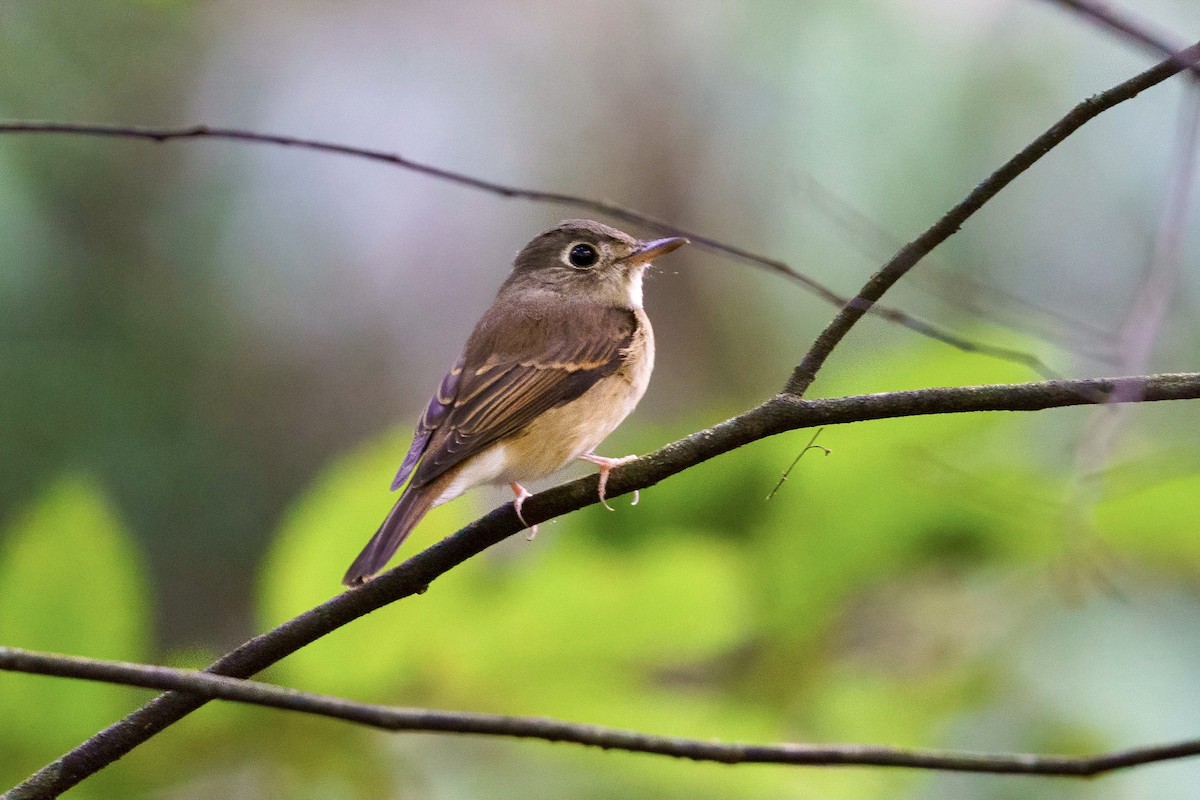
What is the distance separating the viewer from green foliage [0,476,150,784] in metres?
1.73

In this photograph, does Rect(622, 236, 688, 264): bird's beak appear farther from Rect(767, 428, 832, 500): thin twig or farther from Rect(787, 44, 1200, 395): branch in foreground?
Rect(787, 44, 1200, 395): branch in foreground

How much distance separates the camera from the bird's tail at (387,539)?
1.80 meters

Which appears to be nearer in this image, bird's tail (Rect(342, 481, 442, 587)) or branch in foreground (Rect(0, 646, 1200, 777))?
branch in foreground (Rect(0, 646, 1200, 777))

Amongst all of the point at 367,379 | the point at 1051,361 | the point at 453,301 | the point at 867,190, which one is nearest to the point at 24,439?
the point at 367,379

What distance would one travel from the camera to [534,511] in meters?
1.76

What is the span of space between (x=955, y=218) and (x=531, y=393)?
146 cm

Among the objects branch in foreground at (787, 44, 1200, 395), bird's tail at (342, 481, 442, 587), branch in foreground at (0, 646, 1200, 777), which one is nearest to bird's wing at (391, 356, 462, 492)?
bird's tail at (342, 481, 442, 587)

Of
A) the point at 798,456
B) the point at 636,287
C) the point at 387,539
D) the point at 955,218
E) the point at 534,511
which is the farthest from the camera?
the point at 636,287

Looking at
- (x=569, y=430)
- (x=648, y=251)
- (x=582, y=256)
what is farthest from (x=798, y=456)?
(x=582, y=256)

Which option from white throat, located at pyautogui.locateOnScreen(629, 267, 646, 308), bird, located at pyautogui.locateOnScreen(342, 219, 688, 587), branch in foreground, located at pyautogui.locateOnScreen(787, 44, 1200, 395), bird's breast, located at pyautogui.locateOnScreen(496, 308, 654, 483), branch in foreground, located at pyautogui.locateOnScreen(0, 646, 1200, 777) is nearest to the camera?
branch in foreground, located at pyautogui.locateOnScreen(0, 646, 1200, 777)

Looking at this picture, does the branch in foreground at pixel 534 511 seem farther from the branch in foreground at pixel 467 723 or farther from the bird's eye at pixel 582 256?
the bird's eye at pixel 582 256

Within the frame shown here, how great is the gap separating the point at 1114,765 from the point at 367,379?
16.4ft

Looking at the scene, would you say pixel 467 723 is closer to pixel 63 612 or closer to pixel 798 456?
pixel 63 612

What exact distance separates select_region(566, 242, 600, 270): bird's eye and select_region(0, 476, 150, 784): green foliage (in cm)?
208
